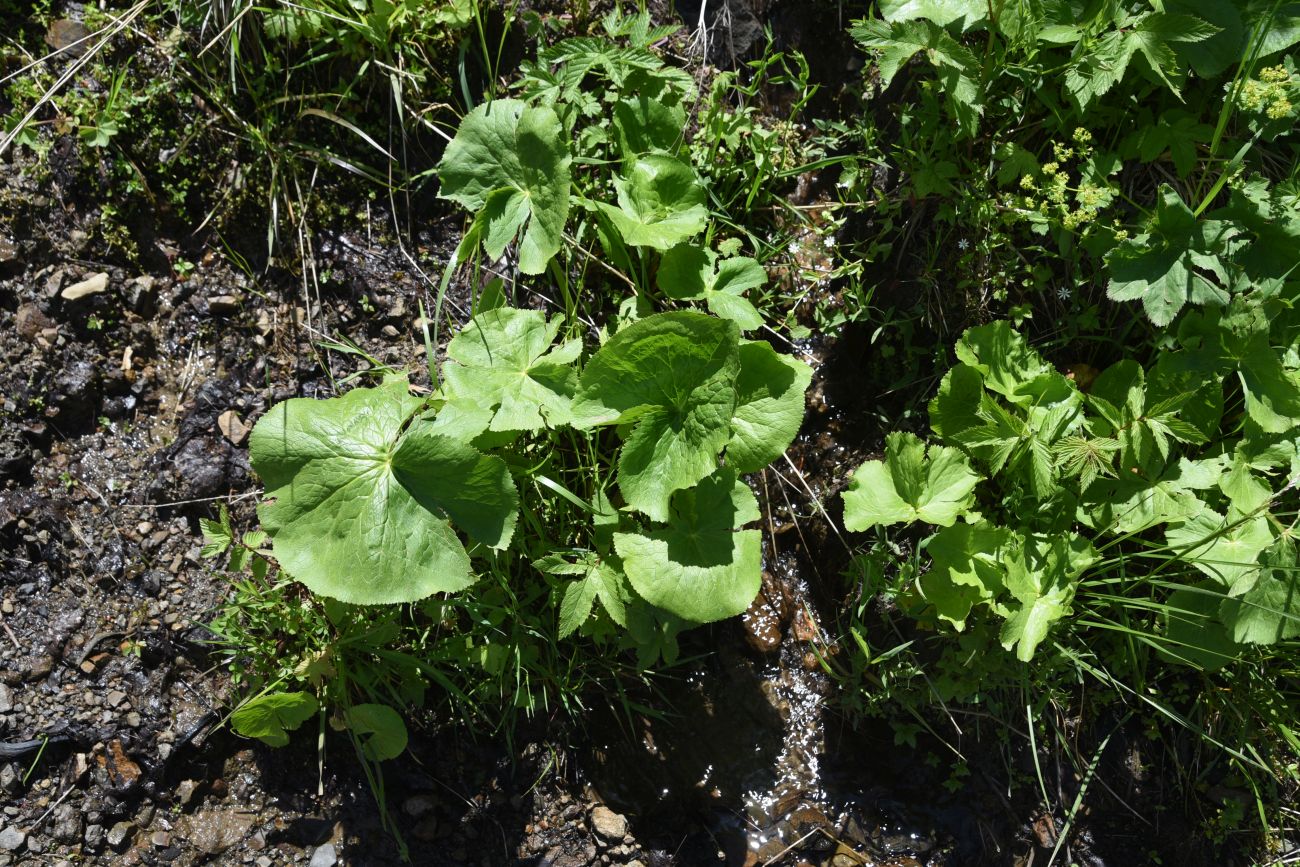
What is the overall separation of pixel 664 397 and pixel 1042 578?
121 cm

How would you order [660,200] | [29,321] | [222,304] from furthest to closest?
[222,304]
[29,321]
[660,200]

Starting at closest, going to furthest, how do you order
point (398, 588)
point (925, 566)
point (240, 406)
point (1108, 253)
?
point (398, 588) < point (1108, 253) < point (925, 566) < point (240, 406)

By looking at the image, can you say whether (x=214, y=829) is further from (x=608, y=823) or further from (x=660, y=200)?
(x=660, y=200)

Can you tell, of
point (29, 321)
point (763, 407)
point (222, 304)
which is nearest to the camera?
point (763, 407)

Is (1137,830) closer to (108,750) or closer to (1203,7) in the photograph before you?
(1203,7)

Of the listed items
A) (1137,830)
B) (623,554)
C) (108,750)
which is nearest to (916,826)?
(1137,830)

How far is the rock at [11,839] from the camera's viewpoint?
2707mm

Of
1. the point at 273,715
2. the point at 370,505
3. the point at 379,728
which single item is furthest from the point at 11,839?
the point at 370,505

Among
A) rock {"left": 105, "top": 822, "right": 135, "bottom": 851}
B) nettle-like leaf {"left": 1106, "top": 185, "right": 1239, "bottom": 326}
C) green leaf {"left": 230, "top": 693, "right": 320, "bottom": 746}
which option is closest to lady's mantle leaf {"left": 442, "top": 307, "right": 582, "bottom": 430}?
green leaf {"left": 230, "top": 693, "right": 320, "bottom": 746}

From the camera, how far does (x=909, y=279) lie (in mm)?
2938

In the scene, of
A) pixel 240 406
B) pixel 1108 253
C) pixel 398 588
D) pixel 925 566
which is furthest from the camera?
pixel 240 406

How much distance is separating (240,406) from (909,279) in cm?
222

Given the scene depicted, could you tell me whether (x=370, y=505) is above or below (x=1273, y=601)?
above

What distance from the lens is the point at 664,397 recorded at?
2443 mm
